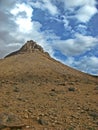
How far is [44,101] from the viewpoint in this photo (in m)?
23.1

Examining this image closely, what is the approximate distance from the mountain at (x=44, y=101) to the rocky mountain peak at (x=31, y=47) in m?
14.3

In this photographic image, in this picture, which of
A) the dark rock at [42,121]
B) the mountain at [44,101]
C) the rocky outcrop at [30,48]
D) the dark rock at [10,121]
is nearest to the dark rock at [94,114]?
the mountain at [44,101]

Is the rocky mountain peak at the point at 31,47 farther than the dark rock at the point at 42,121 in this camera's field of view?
Yes

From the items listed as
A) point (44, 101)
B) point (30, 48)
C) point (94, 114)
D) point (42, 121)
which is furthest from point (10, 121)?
point (30, 48)

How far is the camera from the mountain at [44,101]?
742 inches

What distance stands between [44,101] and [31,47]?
99.6ft

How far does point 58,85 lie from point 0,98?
758 cm

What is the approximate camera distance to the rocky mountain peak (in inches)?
2040

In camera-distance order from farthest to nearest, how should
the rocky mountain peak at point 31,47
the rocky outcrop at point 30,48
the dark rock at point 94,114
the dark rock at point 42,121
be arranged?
the rocky mountain peak at point 31,47 → the rocky outcrop at point 30,48 → the dark rock at point 94,114 → the dark rock at point 42,121

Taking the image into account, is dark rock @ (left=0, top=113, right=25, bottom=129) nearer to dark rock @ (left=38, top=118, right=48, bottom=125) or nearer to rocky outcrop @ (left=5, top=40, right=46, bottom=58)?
dark rock @ (left=38, top=118, right=48, bottom=125)

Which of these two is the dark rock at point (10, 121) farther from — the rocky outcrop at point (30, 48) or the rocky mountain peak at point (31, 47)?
the rocky mountain peak at point (31, 47)

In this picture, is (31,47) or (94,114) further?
(31,47)

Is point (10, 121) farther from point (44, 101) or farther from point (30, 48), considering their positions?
point (30, 48)

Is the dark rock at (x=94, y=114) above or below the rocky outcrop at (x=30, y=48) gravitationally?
below
